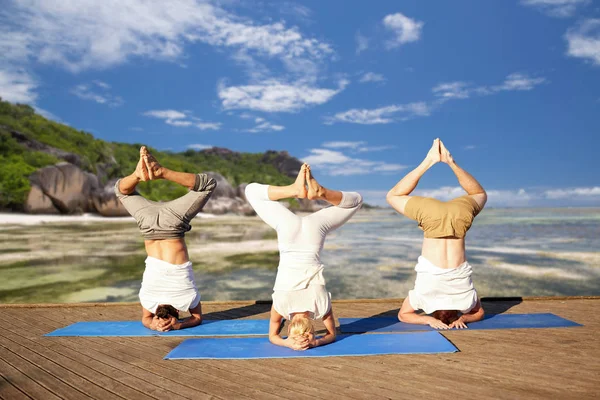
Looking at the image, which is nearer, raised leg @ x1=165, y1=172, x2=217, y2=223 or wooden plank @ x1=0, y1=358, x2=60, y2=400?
wooden plank @ x1=0, y1=358, x2=60, y2=400

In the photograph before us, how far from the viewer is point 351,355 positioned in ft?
13.3

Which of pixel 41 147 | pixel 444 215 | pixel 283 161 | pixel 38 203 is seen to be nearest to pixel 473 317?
pixel 444 215

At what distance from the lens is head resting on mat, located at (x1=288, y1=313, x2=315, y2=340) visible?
4.18 metres

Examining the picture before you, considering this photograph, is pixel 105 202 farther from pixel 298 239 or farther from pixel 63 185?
pixel 298 239

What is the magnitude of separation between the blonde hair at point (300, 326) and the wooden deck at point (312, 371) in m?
0.31

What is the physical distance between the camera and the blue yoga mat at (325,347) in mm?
4082

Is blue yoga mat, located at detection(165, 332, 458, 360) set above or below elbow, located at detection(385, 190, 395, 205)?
below

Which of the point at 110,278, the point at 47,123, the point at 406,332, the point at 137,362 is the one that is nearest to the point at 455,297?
the point at 406,332

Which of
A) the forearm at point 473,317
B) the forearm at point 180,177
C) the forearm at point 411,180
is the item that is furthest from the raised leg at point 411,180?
the forearm at point 180,177

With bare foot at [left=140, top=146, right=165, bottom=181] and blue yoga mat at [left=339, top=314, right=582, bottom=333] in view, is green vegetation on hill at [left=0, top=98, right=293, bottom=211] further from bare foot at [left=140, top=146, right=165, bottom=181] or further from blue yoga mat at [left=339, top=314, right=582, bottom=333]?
blue yoga mat at [left=339, top=314, right=582, bottom=333]

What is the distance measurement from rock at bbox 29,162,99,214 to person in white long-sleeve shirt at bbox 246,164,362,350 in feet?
118

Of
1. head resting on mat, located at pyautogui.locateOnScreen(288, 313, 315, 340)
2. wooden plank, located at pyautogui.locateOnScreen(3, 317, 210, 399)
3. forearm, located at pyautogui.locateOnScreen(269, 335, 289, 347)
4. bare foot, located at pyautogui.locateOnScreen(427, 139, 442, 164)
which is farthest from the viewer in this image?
bare foot, located at pyautogui.locateOnScreen(427, 139, 442, 164)

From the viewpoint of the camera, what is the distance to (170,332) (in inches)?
199

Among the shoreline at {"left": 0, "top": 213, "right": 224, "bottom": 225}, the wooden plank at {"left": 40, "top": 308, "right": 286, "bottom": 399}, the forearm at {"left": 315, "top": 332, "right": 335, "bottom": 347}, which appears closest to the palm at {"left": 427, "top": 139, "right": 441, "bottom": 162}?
the forearm at {"left": 315, "top": 332, "right": 335, "bottom": 347}
